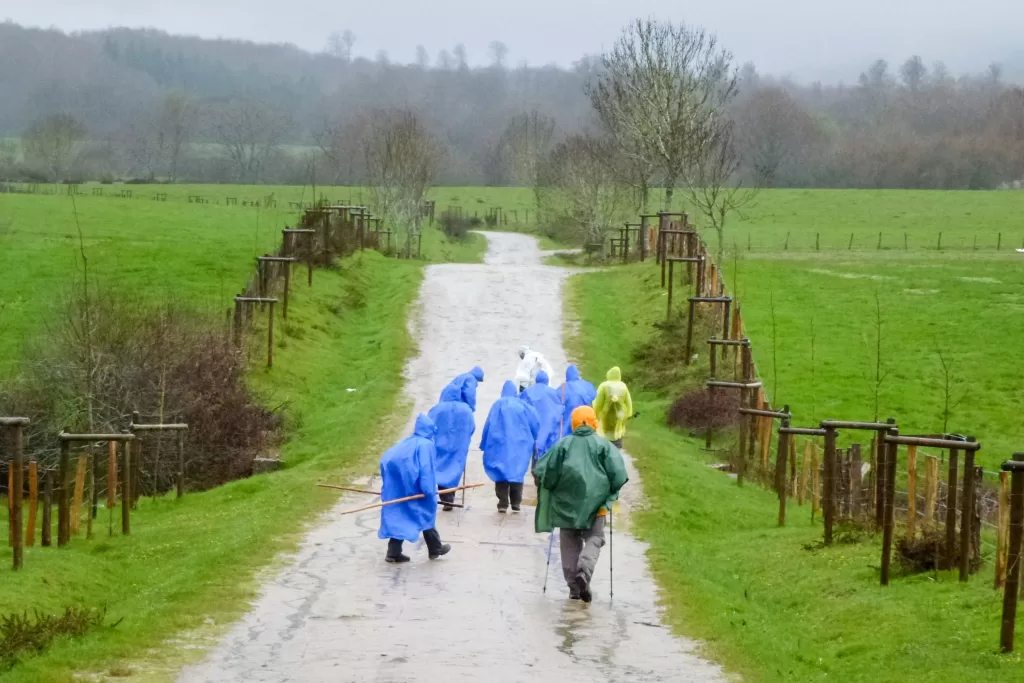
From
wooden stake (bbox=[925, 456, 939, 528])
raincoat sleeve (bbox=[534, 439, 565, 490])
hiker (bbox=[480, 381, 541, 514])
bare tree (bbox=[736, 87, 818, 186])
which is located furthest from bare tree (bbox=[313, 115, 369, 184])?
raincoat sleeve (bbox=[534, 439, 565, 490])

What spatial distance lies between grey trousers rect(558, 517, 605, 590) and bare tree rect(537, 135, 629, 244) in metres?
45.6

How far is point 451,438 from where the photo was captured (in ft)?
53.5

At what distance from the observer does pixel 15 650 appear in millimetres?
10242

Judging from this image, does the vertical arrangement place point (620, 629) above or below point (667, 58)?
below

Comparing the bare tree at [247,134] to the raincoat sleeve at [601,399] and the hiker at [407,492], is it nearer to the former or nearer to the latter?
the raincoat sleeve at [601,399]

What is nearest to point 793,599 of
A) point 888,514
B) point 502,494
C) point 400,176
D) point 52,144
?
point 888,514

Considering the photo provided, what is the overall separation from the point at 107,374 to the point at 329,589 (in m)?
12.5

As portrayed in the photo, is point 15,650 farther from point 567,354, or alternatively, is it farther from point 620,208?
point 620,208

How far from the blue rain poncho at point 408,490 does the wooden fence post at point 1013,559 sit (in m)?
5.84

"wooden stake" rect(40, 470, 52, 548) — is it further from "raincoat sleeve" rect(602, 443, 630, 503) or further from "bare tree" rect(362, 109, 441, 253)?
"bare tree" rect(362, 109, 441, 253)

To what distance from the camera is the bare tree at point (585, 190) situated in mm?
59875

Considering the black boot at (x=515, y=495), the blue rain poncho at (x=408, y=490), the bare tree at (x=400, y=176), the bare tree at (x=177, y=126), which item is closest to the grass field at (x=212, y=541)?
the blue rain poncho at (x=408, y=490)

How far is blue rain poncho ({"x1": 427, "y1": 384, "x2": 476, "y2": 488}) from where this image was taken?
1633 centimetres

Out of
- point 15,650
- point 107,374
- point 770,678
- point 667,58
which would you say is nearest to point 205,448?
point 107,374
